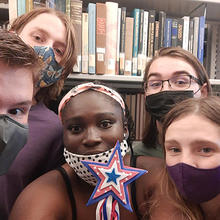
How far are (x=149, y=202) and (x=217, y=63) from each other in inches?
60.9

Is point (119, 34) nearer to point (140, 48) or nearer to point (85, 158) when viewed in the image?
point (140, 48)

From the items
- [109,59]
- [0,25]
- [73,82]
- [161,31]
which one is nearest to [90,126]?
[109,59]

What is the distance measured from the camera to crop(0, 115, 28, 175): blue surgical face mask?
2.31ft

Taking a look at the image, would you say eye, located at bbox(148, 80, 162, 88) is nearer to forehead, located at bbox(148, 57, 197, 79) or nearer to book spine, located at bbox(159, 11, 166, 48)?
forehead, located at bbox(148, 57, 197, 79)

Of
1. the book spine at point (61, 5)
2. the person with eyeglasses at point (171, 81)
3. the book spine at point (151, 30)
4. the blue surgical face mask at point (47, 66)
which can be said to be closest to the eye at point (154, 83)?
the person with eyeglasses at point (171, 81)

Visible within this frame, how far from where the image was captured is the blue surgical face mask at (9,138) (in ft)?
2.31

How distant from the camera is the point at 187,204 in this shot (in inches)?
35.5

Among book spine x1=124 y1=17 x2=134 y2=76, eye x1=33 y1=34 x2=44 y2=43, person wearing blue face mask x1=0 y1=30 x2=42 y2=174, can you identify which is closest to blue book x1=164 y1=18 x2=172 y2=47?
book spine x1=124 y1=17 x2=134 y2=76

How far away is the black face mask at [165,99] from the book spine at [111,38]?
51cm

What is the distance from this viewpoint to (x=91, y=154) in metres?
0.86

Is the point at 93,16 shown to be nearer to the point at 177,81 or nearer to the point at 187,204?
→ the point at 177,81

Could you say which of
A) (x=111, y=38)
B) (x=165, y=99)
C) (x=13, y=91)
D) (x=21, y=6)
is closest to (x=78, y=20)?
(x=111, y=38)

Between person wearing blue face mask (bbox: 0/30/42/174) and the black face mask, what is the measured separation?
608 millimetres

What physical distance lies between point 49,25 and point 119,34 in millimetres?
607
